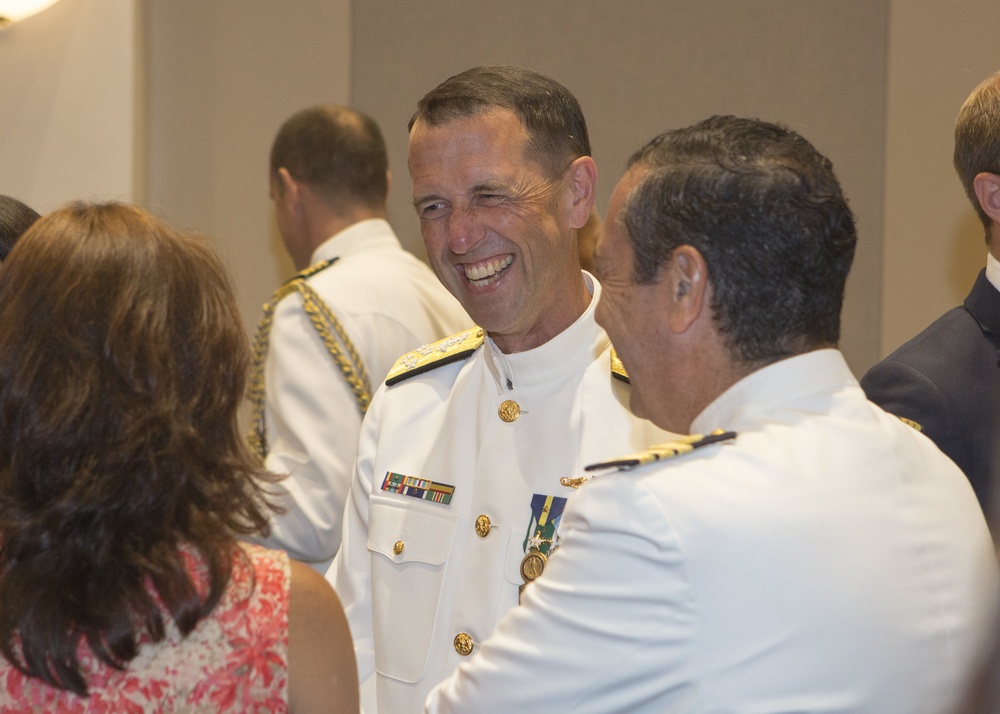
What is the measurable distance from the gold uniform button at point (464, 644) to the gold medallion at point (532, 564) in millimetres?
126

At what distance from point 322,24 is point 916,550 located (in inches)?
134

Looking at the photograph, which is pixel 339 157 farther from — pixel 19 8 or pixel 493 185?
pixel 493 185

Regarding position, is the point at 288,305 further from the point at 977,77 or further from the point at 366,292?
the point at 977,77

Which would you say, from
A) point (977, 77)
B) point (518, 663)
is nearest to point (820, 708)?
point (518, 663)

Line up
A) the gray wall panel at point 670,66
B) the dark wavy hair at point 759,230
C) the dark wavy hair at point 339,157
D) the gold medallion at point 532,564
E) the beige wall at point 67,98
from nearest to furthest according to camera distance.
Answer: the dark wavy hair at point 759,230
the gold medallion at point 532,564
the beige wall at point 67,98
the dark wavy hair at point 339,157
the gray wall panel at point 670,66

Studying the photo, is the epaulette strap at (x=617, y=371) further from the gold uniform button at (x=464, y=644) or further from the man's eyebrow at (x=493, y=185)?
the gold uniform button at (x=464, y=644)

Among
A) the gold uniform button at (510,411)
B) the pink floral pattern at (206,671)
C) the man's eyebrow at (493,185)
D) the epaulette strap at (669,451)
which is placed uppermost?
the man's eyebrow at (493,185)

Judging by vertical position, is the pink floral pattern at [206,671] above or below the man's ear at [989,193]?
below

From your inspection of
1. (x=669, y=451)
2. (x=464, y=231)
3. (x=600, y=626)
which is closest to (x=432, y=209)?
(x=464, y=231)

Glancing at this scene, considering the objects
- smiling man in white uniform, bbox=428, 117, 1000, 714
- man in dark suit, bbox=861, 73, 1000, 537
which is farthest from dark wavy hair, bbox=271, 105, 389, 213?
smiling man in white uniform, bbox=428, 117, 1000, 714

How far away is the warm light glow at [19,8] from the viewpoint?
2.98 meters

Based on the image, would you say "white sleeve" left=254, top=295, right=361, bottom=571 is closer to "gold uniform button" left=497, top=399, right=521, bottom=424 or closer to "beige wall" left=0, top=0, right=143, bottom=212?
"beige wall" left=0, top=0, right=143, bottom=212

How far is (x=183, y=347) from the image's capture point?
120 centimetres

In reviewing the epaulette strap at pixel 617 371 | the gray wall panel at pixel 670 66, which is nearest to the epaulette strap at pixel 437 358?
the epaulette strap at pixel 617 371
